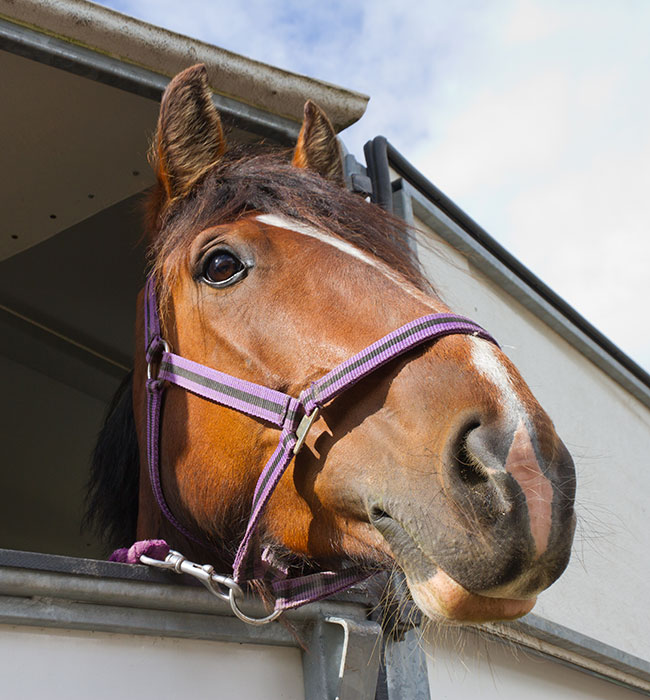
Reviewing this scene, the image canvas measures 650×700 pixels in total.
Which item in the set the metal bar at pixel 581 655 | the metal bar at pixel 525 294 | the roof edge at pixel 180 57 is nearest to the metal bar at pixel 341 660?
the metal bar at pixel 581 655

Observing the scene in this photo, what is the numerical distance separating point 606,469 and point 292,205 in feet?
9.08

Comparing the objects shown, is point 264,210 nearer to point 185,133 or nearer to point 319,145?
point 185,133

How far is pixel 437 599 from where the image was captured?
121 centimetres

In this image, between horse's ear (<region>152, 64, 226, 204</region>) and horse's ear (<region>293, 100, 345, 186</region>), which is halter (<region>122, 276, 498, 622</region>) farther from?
horse's ear (<region>293, 100, 345, 186</region>)

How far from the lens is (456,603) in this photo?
1.20 metres

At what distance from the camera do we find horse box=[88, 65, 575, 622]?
119 cm

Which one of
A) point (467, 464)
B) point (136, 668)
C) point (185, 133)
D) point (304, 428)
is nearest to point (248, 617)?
point (136, 668)

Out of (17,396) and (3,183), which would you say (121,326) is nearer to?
(17,396)

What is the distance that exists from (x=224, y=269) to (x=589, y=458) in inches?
76.5

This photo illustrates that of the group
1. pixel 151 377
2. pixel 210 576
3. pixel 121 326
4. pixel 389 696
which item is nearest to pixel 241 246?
pixel 151 377

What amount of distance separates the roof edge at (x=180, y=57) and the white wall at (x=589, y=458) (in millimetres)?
656

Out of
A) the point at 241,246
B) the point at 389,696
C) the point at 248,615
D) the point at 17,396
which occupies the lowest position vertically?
the point at 389,696

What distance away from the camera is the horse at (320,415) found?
119 cm

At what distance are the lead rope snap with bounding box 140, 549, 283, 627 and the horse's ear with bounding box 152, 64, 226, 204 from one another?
94cm
